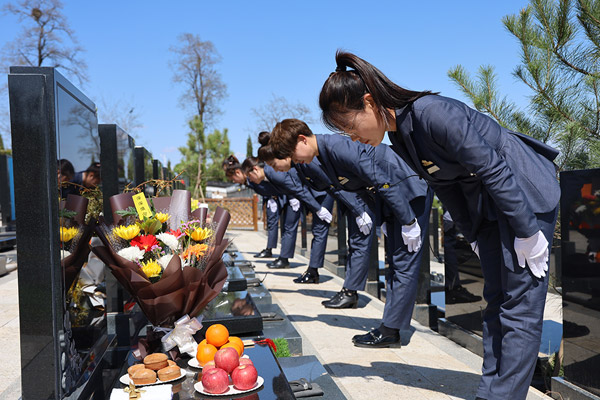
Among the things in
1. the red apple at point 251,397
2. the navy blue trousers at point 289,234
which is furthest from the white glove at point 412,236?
the navy blue trousers at point 289,234

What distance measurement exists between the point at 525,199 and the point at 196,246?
54.9 inches

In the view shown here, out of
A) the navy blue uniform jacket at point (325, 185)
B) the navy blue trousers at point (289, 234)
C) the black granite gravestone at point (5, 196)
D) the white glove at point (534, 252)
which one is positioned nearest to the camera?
the white glove at point (534, 252)

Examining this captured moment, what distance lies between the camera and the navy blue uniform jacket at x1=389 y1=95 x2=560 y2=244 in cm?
196

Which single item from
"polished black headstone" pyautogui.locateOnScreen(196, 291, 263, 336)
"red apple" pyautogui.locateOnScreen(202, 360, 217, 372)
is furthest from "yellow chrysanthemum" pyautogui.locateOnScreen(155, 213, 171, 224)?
"red apple" pyautogui.locateOnScreen(202, 360, 217, 372)

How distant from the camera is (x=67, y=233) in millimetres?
1876

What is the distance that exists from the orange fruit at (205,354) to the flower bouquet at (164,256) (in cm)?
23

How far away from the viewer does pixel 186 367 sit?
2.17 m

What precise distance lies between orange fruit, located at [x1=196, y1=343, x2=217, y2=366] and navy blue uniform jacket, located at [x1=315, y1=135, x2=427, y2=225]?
1789 millimetres

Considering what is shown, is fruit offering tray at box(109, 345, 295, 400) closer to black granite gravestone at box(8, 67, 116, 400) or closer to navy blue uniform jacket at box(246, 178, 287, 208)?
black granite gravestone at box(8, 67, 116, 400)

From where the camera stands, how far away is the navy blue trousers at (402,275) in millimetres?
3568

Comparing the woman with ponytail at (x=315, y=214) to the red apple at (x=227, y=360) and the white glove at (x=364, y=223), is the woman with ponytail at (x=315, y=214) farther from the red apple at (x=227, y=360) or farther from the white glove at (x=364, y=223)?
the red apple at (x=227, y=360)

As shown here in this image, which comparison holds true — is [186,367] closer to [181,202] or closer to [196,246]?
[196,246]

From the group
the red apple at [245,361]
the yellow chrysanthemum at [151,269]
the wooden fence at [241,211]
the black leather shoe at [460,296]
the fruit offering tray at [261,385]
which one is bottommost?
the wooden fence at [241,211]

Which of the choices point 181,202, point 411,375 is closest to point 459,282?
point 411,375
